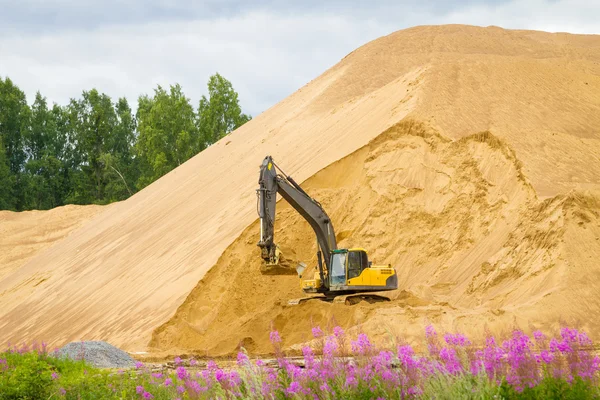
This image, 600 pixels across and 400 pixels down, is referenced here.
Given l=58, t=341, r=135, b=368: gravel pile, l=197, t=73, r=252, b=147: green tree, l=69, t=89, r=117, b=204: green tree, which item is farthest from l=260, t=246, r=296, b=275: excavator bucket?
l=69, t=89, r=117, b=204: green tree

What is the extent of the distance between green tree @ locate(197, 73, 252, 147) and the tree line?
10cm

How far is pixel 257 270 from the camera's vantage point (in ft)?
87.7

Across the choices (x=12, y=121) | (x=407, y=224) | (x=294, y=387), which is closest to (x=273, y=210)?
(x=407, y=224)

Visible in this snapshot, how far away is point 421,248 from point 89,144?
6376cm

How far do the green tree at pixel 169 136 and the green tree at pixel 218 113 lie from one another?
5.20ft

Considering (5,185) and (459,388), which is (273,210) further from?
(5,185)

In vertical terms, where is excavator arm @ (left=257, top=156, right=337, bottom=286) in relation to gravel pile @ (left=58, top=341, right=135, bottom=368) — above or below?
above

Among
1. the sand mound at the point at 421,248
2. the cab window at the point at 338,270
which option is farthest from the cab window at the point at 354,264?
the sand mound at the point at 421,248

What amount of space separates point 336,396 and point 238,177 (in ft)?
99.3

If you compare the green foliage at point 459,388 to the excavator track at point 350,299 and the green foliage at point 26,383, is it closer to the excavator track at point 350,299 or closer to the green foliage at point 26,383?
the green foliage at point 26,383

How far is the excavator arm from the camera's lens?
21453 mm

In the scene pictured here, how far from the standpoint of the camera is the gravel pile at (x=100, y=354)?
673 inches

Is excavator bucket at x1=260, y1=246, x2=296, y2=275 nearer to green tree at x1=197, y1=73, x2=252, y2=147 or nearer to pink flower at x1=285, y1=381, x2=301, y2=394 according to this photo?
pink flower at x1=285, y1=381, x2=301, y2=394

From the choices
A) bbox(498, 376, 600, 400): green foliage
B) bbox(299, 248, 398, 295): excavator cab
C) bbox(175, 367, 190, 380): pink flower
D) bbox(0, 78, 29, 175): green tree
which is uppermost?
bbox(0, 78, 29, 175): green tree
